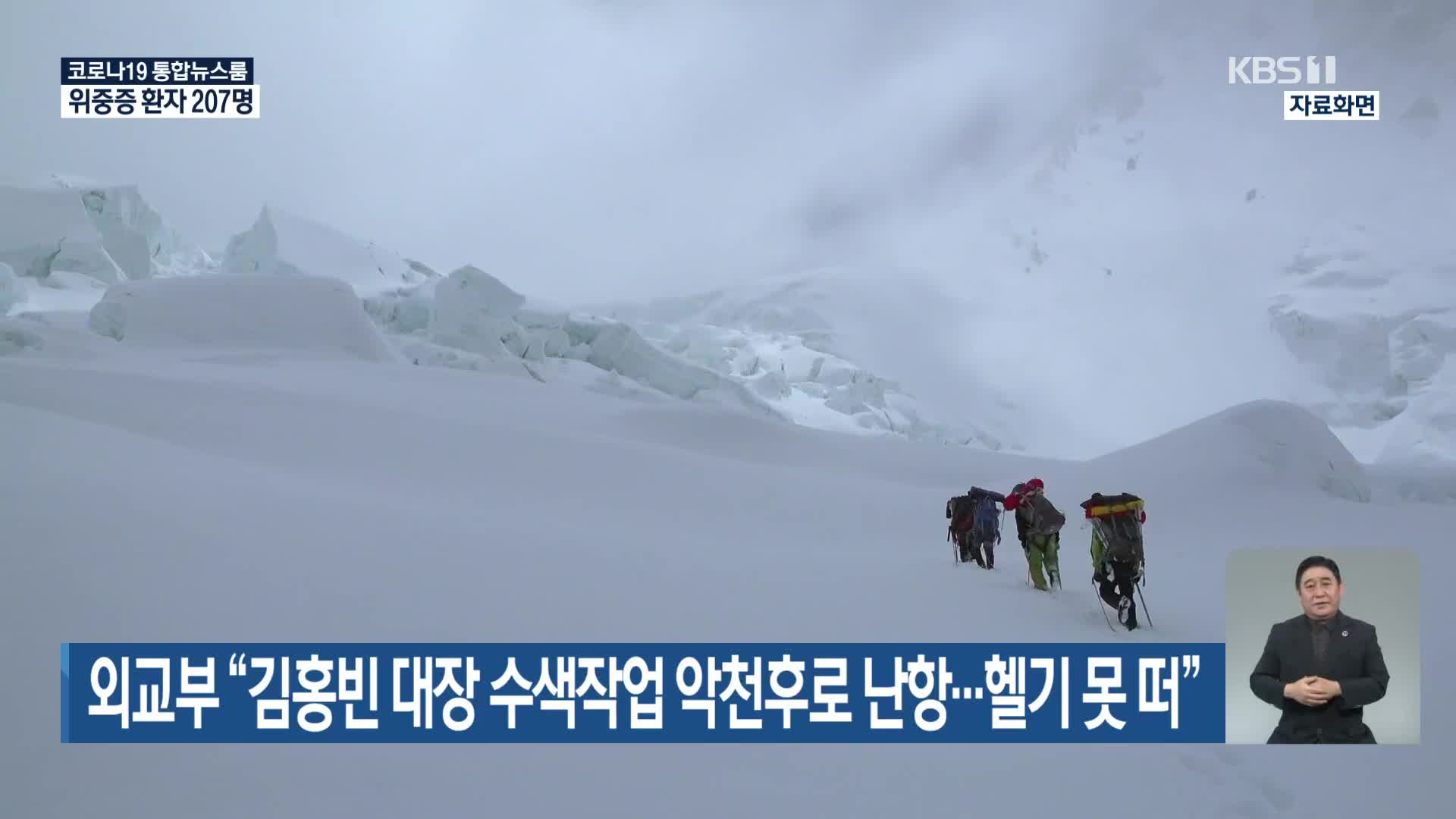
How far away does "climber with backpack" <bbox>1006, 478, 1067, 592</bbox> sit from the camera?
6488 mm

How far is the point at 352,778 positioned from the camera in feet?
10.2

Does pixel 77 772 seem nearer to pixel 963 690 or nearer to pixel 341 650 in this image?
pixel 341 650

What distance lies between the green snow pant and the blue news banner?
6.23ft

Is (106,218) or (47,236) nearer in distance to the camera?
(47,236)

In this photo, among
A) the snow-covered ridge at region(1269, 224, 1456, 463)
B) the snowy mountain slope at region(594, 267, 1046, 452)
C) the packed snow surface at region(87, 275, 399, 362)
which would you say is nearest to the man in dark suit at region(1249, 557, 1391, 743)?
the packed snow surface at region(87, 275, 399, 362)

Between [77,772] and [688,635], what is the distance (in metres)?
2.70

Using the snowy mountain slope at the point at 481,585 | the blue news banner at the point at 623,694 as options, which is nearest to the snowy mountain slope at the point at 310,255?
the snowy mountain slope at the point at 481,585

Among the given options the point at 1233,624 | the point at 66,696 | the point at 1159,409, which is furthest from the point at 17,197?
the point at 1159,409

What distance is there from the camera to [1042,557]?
664 cm

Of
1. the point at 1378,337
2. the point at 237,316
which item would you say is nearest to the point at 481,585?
the point at 237,316

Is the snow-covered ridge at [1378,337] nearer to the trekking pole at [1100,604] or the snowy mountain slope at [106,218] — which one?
the trekking pole at [1100,604]

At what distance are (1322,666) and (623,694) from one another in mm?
3111

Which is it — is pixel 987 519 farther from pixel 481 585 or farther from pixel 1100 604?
pixel 481 585

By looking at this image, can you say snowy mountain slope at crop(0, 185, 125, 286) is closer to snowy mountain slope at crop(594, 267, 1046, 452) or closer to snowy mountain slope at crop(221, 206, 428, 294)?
snowy mountain slope at crop(221, 206, 428, 294)
